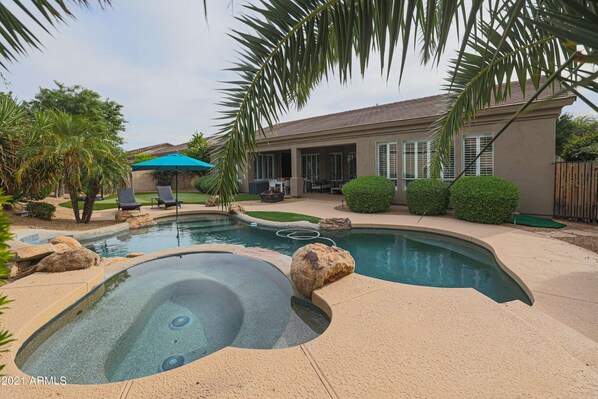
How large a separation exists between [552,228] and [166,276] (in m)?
10.6

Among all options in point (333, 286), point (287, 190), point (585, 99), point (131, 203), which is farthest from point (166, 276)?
point (287, 190)

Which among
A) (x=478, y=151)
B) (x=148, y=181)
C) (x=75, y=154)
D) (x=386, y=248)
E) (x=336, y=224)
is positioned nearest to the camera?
(x=386, y=248)

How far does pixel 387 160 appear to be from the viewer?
555 inches

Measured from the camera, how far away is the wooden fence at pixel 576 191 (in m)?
9.03

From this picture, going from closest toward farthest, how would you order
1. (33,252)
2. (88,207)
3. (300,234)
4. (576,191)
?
(33,252)
(576,191)
(300,234)
(88,207)

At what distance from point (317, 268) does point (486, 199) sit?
24.5ft

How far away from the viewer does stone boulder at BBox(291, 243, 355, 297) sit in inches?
179

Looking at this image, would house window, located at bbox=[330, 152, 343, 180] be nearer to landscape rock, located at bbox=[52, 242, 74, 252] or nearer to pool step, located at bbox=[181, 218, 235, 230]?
pool step, located at bbox=[181, 218, 235, 230]

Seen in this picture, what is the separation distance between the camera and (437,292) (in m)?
4.27

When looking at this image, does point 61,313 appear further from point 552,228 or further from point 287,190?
point 287,190

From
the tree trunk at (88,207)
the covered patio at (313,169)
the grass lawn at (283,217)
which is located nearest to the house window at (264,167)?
the covered patio at (313,169)

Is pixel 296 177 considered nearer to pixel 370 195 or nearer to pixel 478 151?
pixel 370 195

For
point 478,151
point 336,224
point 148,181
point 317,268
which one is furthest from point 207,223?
point 148,181

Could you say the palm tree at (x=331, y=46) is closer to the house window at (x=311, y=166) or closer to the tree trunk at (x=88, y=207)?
the tree trunk at (x=88, y=207)
